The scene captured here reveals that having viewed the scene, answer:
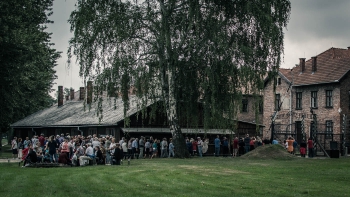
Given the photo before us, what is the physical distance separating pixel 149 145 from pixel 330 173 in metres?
17.6

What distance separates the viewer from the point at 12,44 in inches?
1439

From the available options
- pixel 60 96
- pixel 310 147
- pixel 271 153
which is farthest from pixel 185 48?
pixel 60 96

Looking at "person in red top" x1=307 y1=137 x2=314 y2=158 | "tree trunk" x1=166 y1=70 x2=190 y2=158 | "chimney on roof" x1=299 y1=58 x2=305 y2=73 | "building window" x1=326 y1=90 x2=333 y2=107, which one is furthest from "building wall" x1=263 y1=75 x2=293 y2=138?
"tree trunk" x1=166 y1=70 x2=190 y2=158

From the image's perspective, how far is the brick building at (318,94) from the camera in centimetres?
5209

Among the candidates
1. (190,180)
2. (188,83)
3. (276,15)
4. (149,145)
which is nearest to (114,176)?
(190,180)

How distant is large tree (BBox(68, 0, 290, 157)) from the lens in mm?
28656

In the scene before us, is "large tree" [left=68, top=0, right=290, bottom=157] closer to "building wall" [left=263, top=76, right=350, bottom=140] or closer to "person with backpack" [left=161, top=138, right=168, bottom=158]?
"person with backpack" [left=161, top=138, right=168, bottom=158]

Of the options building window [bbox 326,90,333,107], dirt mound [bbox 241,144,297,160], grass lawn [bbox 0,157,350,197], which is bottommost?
grass lawn [bbox 0,157,350,197]

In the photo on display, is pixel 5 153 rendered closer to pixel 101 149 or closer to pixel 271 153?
pixel 101 149

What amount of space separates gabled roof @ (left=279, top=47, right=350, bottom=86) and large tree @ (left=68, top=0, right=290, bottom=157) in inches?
860

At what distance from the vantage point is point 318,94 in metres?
54.8

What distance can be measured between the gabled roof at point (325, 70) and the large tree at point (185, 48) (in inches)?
860

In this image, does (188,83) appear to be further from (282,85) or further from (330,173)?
(282,85)

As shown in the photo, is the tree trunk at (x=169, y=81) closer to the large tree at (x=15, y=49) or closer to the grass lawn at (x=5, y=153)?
the large tree at (x=15, y=49)
